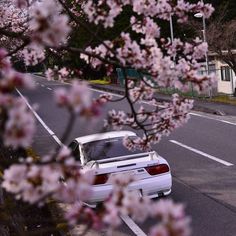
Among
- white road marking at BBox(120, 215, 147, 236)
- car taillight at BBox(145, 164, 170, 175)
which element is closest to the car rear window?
car taillight at BBox(145, 164, 170, 175)

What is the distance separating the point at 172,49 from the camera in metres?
4.38

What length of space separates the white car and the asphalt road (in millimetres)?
657

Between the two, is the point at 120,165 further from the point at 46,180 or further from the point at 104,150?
the point at 46,180

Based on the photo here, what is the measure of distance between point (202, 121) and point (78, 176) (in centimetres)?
1954

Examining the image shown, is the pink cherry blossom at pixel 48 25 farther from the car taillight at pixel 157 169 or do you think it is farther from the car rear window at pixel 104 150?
the car taillight at pixel 157 169

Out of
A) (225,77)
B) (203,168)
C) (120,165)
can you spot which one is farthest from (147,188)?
(225,77)

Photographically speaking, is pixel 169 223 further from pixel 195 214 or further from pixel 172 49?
pixel 195 214

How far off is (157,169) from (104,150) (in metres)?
1.01

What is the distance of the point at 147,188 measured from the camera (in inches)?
345

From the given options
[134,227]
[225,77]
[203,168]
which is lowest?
[203,168]

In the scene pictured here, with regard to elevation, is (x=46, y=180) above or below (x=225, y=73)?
above

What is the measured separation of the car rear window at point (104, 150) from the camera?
873cm

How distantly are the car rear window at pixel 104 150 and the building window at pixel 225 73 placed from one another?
23.9 m

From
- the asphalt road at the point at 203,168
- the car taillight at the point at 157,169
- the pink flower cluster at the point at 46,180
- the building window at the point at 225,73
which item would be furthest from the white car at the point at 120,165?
the building window at the point at 225,73
